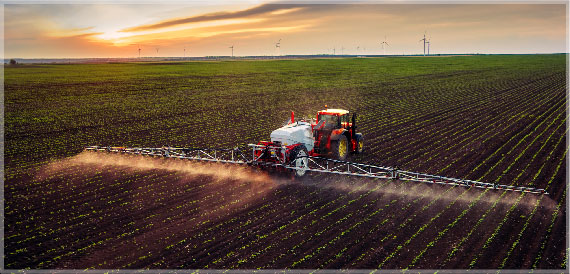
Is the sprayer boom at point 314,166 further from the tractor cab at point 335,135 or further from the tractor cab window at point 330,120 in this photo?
the tractor cab window at point 330,120

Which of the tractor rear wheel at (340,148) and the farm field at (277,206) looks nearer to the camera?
the farm field at (277,206)

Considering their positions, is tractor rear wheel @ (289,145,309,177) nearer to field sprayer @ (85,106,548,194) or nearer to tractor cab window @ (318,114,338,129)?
field sprayer @ (85,106,548,194)

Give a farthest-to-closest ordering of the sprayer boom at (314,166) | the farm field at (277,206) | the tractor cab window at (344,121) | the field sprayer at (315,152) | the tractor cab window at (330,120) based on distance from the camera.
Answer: the tractor cab window at (344,121)
the tractor cab window at (330,120)
the field sprayer at (315,152)
the sprayer boom at (314,166)
the farm field at (277,206)

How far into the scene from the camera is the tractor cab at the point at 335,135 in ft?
59.2

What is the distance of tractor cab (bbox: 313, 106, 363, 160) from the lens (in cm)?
1805

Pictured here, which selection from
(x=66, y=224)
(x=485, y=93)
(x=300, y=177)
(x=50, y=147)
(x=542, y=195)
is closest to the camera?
(x=66, y=224)

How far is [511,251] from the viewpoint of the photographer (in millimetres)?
10719

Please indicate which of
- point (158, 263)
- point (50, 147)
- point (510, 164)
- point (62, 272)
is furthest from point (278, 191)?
point (50, 147)

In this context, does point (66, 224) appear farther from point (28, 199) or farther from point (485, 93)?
point (485, 93)

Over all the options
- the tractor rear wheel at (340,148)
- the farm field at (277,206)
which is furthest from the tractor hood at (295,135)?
the farm field at (277,206)

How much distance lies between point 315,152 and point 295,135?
4.30 feet

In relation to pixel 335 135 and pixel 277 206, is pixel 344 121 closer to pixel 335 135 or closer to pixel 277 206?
pixel 335 135

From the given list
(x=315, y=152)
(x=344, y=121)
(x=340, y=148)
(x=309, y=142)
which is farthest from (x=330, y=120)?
(x=315, y=152)

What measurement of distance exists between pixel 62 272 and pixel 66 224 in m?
2.79
